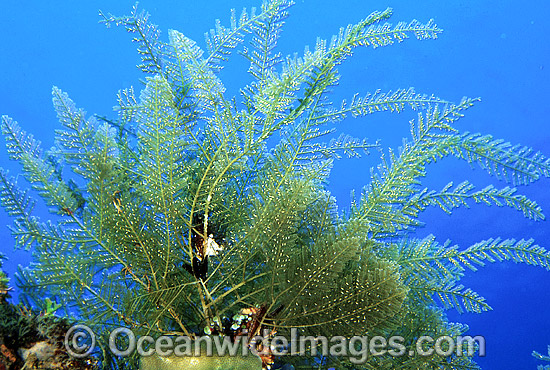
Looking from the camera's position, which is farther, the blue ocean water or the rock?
the blue ocean water

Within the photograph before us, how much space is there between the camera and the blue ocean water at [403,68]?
68.7ft

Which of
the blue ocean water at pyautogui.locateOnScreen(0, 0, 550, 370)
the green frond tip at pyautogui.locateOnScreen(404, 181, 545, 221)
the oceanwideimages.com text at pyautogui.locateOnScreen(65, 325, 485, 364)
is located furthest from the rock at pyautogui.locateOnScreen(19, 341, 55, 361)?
the blue ocean water at pyautogui.locateOnScreen(0, 0, 550, 370)

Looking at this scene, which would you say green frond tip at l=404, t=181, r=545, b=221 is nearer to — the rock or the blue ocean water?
the rock

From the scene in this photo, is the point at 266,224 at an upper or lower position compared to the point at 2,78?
lower

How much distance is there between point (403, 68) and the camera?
2261 centimetres

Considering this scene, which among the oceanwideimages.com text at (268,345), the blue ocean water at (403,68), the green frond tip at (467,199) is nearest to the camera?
the oceanwideimages.com text at (268,345)

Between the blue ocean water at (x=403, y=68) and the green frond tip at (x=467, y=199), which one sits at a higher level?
the blue ocean water at (x=403, y=68)

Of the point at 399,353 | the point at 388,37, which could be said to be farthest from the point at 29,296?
the point at 388,37

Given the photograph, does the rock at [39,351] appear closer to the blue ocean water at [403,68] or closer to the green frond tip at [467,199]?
the green frond tip at [467,199]

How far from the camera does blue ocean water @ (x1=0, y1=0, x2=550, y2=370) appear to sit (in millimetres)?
20953

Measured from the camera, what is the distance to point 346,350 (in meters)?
1.48

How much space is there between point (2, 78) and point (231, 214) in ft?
112

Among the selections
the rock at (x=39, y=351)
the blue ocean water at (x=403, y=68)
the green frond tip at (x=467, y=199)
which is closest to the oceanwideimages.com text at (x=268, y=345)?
the rock at (x=39, y=351)

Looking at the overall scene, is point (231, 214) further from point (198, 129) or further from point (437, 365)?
point (437, 365)
